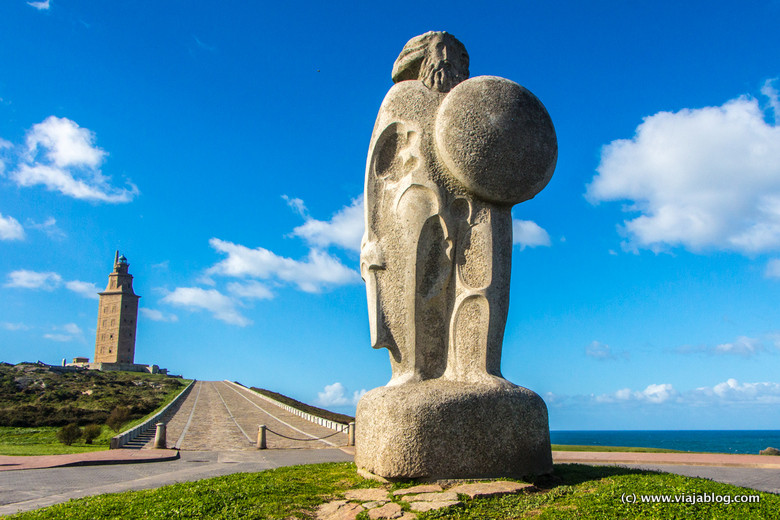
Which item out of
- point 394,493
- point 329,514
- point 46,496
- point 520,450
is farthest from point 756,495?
point 46,496

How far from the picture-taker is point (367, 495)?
15.9ft

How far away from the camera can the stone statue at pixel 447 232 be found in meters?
5.67

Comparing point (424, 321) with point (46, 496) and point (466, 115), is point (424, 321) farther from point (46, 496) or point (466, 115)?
point (46, 496)

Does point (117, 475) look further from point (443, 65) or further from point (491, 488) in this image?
point (443, 65)

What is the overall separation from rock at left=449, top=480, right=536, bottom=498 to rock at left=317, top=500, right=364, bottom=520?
0.81 m

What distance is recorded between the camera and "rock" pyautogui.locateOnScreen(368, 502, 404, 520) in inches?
165

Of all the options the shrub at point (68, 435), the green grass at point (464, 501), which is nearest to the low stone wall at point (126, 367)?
the shrub at point (68, 435)

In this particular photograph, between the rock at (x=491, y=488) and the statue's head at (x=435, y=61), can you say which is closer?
the rock at (x=491, y=488)

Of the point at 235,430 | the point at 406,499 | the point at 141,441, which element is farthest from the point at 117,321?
the point at 406,499

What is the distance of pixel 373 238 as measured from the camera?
6281 millimetres

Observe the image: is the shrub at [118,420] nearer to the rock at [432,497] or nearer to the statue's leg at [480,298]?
the statue's leg at [480,298]

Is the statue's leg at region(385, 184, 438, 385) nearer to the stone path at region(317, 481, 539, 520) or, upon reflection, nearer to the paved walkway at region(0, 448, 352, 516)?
the stone path at region(317, 481, 539, 520)

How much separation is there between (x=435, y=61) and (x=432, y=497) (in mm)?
4453

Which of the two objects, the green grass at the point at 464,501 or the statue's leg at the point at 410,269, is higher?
the statue's leg at the point at 410,269
